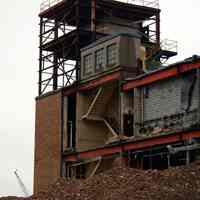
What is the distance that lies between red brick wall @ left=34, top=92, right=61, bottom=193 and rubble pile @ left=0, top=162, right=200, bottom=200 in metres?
17.0

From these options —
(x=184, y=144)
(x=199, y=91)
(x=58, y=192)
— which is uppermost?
(x=199, y=91)

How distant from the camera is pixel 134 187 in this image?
29.7 m

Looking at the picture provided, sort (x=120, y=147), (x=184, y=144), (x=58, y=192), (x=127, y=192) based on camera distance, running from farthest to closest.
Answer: (x=120, y=147) → (x=184, y=144) → (x=58, y=192) → (x=127, y=192)

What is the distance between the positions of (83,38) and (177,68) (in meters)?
15.3

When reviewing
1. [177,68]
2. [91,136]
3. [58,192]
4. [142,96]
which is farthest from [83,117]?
[58,192]

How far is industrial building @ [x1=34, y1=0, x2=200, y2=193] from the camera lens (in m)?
41.3

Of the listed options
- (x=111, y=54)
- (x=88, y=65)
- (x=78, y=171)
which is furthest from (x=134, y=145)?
(x=88, y=65)

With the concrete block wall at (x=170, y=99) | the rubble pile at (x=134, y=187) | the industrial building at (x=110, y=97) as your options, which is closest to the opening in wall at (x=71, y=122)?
the industrial building at (x=110, y=97)

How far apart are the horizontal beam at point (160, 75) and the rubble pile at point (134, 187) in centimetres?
783

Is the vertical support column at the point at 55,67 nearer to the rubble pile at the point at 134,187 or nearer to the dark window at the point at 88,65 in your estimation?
the dark window at the point at 88,65

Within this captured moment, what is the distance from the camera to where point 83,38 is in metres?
54.7

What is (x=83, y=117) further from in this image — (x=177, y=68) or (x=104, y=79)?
(x=177, y=68)

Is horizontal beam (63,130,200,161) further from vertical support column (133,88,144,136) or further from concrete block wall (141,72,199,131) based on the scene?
vertical support column (133,88,144,136)

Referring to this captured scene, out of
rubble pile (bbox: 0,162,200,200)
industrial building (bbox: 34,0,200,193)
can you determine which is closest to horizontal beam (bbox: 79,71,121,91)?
industrial building (bbox: 34,0,200,193)
